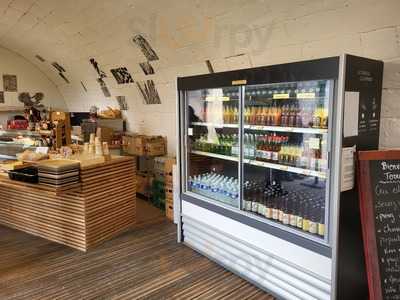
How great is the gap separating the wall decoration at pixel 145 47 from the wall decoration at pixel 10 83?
4.00 m

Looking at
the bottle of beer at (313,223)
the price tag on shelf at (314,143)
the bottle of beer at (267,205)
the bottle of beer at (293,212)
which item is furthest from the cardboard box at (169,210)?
the price tag on shelf at (314,143)

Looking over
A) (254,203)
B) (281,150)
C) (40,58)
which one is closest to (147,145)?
(254,203)

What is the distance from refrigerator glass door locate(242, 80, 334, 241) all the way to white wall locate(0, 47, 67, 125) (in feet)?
19.7

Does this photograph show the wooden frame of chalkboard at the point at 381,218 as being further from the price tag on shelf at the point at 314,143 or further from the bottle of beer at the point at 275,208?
the bottle of beer at the point at 275,208

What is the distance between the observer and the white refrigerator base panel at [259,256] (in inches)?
93.4

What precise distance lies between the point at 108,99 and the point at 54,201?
2993 millimetres

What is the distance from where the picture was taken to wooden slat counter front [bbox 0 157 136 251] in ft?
11.7

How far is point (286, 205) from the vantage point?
2.88 m

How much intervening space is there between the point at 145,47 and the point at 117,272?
2.89m

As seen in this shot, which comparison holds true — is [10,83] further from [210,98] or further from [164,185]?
[210,98]

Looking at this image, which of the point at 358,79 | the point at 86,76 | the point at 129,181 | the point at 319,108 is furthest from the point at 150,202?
the point at 358,79

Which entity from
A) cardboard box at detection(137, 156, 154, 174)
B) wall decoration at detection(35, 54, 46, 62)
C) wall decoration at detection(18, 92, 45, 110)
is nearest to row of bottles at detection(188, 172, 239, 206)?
cardboard box at detection(137, 156, 154, 174)

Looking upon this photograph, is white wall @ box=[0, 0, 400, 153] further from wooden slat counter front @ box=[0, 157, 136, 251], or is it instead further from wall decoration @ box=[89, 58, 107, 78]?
wooden slat counter front @ box=[0, 157, 136, 251]

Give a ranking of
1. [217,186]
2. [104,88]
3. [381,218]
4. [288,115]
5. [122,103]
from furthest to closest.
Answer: [104,88] → [122,103] → [217,186] → [288,115] → [381,218]
